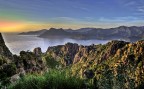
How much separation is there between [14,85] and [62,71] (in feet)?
5.18

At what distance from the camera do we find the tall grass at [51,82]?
8109mm

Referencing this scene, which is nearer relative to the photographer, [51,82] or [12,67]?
[51,82]

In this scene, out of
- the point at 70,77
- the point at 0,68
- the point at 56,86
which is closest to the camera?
the point at 56,86

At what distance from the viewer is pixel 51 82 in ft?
27.0

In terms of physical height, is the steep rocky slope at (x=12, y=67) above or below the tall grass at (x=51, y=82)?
below

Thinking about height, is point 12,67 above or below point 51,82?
below

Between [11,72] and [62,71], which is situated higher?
[62,71]

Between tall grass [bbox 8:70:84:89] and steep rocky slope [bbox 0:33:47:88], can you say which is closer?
tall grass [bbox 8:70:84:89]

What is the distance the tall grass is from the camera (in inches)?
319

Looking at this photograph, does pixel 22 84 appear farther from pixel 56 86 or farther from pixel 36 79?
pixel 56 86

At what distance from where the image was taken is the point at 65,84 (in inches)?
325

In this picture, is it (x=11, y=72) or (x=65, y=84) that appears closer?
(x=65, y=84)

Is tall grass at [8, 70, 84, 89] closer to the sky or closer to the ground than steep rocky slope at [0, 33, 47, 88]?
closer to the sky

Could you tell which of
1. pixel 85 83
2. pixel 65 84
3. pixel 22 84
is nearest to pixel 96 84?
pixel 85 83
